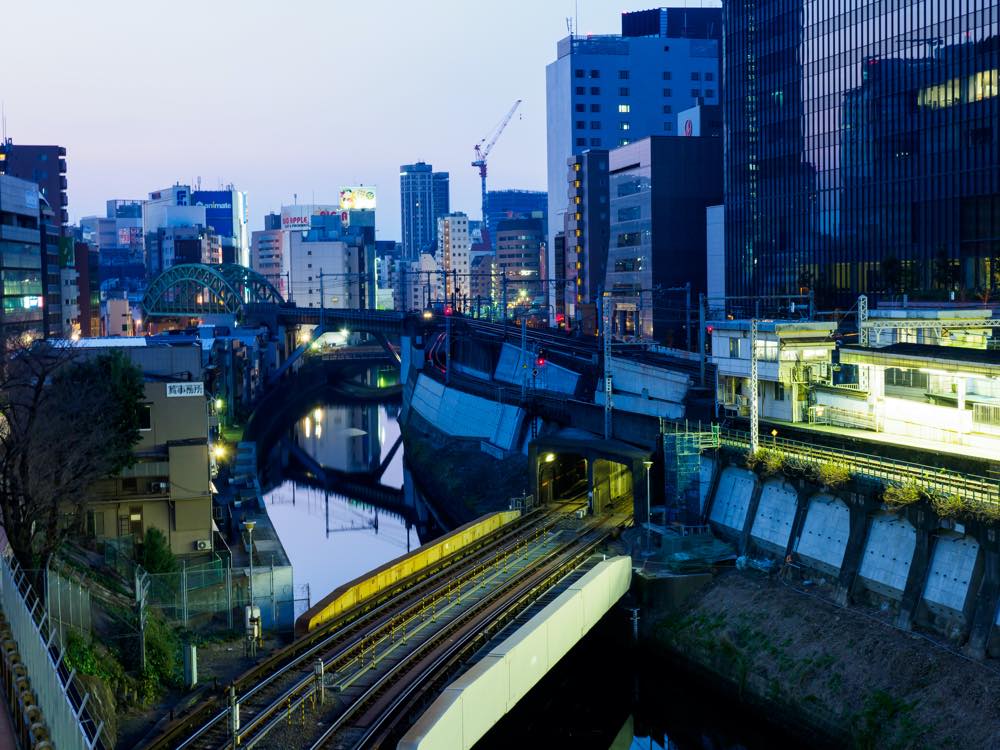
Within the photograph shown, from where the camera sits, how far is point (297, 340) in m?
175

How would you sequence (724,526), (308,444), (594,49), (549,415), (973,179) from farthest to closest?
(594,49) < (308,444) < (973,179) < (549,415) < (724,526)

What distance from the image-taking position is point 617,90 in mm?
167625

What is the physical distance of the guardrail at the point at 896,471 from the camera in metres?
31.7

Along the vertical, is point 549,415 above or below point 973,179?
below

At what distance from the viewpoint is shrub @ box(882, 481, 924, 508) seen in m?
33.0

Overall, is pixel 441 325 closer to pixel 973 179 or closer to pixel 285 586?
pixel 973 179

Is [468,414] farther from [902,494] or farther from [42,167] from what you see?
[42,167]

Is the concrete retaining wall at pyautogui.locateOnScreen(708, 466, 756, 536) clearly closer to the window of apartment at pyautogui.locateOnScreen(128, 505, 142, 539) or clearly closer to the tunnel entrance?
the tunnel entrance

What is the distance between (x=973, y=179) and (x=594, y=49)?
97.8 metres

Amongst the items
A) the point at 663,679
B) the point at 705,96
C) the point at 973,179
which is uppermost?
the point at 705,96

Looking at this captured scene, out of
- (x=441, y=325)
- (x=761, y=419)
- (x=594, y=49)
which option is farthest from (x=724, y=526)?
(x=594, y=49)

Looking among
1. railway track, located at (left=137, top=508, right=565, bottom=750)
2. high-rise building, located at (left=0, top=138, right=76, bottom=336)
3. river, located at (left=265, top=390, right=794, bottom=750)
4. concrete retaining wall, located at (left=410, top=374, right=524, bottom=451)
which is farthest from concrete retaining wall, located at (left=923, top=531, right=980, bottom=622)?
high-rise building, located at (left=0, top=138, right=76, bottom=336)

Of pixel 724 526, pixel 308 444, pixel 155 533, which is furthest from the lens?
pixel 308 444

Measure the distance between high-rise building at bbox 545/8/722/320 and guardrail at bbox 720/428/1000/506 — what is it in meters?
127
